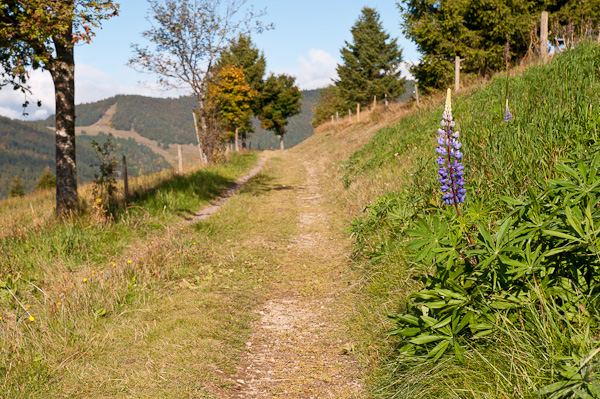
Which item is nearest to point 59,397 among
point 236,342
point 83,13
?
point 236,342

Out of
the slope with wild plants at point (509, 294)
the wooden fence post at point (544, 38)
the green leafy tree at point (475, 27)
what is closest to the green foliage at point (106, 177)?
the slope with wild plants at point (509, 294)

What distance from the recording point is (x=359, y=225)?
5.96 meters

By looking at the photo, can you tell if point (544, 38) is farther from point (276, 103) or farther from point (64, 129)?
point (276, 103)

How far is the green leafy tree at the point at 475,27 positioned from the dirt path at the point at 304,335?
46.9ft

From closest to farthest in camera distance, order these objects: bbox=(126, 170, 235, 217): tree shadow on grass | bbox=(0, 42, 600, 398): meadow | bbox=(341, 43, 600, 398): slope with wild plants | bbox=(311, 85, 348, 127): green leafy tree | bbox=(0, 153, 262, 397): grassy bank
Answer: bbox=(341, 43, 600, 398): slope with wild plants, bbox=(0, 42, 600, 398): meadow, bbox=(0, 153, 262, 397): grassy bank, bbox=(126, 170, 235, 217): tree shadow on grass, bbox=(311, 85, 348, 127): green leafy tree

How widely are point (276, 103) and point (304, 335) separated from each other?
47.9 meters

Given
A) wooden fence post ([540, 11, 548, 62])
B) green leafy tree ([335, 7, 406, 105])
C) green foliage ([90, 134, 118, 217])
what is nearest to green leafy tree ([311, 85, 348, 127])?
green leafy tree ([335, 7, 406, 105])

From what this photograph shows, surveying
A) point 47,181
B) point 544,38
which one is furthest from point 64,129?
point 47,181

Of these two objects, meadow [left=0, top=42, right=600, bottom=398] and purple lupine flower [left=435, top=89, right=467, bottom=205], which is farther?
purple lupine flower [left=435, top=89, right=467, bottom=205]

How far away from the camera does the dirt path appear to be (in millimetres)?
3219

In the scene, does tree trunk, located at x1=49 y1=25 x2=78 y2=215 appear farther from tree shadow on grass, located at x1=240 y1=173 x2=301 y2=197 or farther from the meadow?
tree shadow on grass, located at x1=240 y1=173 x2=301 y2=197

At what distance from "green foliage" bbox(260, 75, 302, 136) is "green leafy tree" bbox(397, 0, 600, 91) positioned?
2943cm

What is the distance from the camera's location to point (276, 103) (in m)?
49.7

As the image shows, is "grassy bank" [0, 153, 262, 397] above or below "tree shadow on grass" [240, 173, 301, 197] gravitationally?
below
